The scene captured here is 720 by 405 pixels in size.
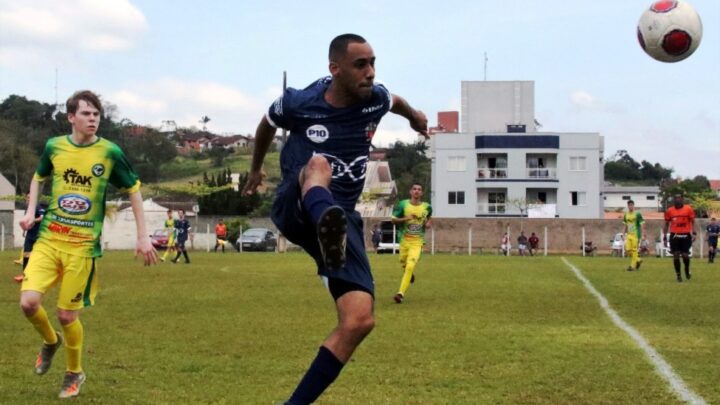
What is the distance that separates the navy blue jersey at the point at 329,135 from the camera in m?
5.88

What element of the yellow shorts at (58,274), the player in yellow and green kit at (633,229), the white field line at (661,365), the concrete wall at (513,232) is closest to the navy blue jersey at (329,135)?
the yellow shorts at (58,274)

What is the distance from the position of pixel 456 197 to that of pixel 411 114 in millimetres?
82352

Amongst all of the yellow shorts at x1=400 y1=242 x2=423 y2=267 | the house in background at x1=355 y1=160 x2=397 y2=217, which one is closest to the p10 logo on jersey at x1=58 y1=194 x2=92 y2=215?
the yellow shorts at x1=400 y1=242 x2=423 y2=267

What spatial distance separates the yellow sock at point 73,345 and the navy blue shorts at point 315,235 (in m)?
2.59

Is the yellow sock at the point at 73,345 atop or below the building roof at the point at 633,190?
below

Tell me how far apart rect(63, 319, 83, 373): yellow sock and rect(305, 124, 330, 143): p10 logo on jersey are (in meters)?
2.94

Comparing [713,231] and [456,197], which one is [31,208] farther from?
[456,197]

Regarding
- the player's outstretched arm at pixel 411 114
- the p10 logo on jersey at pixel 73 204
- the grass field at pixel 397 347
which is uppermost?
the player's outstretched arm at pixel 411 114

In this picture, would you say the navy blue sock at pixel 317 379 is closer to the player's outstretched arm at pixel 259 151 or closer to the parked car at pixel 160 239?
the player's outstretched arm at pixel 259 151

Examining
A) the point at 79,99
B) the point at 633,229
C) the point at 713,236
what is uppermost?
the point at 79,99

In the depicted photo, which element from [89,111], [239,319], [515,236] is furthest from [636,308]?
[515,236]

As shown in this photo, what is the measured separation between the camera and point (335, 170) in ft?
19.3

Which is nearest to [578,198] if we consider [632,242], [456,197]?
[456,197]

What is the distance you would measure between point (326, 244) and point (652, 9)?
10.0m
